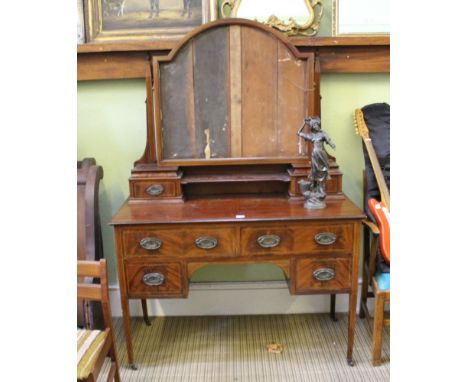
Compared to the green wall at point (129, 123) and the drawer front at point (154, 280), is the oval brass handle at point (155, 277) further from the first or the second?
the green wall at point (129, 123)

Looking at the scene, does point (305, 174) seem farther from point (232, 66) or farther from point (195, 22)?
point (195, 22)

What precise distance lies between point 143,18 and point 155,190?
89 cm

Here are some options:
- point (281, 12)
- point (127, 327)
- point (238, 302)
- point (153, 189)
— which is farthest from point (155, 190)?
point (281, 12)

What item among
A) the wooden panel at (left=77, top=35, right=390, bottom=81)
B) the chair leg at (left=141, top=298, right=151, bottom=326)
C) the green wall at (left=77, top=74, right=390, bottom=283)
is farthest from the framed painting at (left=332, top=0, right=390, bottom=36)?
the chair leg at (left=141, top=298, right=151, bottom=326)

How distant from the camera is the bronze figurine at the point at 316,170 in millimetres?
2029

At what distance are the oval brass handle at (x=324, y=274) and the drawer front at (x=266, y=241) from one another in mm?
161

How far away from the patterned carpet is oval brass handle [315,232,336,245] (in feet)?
2.12

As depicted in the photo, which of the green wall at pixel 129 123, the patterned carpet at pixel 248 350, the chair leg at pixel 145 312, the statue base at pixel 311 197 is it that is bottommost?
the patterned carpet at pixel 248 350

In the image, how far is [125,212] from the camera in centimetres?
204

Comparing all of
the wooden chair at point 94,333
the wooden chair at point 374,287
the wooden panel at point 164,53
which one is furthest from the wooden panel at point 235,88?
the wooden chair at point 94,333

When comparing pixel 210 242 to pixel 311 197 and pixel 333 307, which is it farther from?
pixel 333 307
